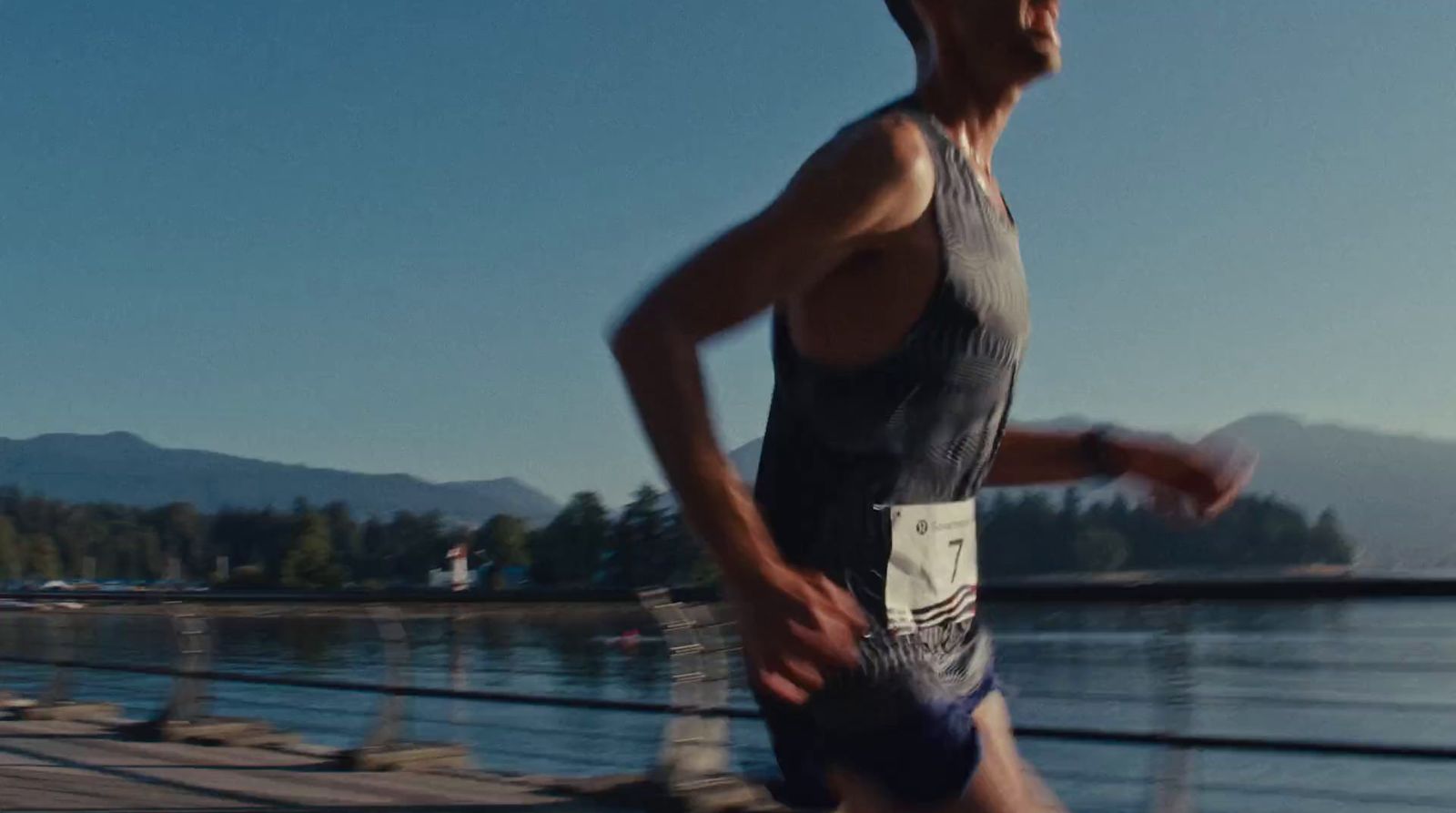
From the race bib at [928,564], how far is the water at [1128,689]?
0.99 feet

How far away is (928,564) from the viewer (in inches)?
64.5

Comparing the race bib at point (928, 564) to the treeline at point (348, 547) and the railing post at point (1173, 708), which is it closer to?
the treeline at point (348, 547)

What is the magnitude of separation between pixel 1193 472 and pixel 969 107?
649mm

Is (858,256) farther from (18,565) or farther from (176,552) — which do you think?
(18,565)

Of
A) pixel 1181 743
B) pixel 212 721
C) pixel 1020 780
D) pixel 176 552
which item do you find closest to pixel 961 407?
pixel 1020 780

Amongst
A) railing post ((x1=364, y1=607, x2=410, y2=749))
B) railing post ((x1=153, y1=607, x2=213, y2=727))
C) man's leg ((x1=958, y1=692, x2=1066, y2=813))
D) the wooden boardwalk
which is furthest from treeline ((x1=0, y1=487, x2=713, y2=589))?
the wooden boardwalk

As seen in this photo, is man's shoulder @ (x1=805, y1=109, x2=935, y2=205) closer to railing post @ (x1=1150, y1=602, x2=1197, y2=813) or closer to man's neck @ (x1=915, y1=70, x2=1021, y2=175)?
man's neck @ (x1=915, y1=70, x2=1021, y2=175)

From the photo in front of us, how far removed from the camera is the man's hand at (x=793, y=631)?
1.35 metres

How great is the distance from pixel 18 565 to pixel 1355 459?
18.7m

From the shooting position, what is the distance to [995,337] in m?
1.57

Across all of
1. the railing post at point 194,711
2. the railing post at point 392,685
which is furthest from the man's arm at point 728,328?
the railing post at point 194,711

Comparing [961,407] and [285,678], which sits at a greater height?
[961,407]

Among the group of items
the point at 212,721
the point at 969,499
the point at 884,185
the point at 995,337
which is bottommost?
the point at 212,721

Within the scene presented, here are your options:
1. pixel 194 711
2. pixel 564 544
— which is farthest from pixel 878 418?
pixel 194 711
